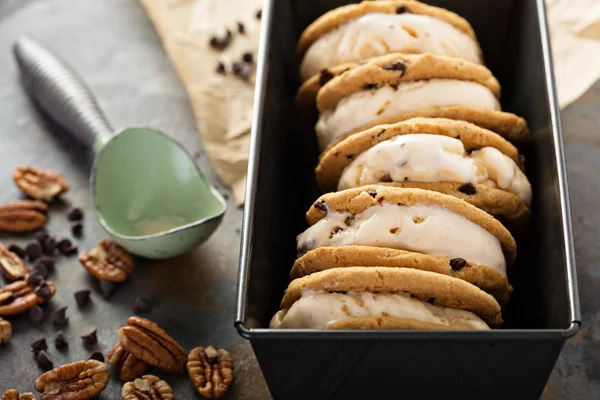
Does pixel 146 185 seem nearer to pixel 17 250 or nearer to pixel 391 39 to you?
pixel 17 250

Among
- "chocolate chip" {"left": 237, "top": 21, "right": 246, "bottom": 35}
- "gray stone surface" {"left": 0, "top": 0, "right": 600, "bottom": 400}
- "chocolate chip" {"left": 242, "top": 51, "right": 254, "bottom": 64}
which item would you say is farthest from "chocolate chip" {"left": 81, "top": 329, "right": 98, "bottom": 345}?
"chocolate chip" {"left": 237, "top": 21, "right": 246, "bottom": 35}

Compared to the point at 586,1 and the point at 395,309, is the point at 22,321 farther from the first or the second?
the point at 586,1

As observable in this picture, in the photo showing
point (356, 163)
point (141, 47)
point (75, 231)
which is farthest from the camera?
point (141, 47)

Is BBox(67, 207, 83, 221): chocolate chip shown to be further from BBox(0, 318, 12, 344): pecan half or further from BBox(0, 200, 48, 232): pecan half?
BBox(0, 318, 12, 344): pecan half

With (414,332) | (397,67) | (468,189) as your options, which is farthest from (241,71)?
(414,332)

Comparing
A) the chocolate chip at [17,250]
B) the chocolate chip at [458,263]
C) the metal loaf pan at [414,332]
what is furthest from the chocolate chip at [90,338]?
the chocolate chip at [458,263]

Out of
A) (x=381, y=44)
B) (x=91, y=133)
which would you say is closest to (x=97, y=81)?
(x=91, y=133)
